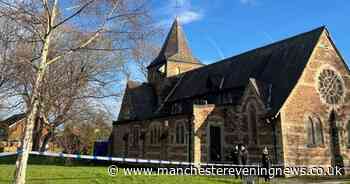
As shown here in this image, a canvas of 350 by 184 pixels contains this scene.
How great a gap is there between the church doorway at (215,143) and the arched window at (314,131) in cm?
594

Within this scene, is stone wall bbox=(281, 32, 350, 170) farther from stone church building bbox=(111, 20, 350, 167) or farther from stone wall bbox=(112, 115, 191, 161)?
stone wall bbox=(112, 115, 191, 161)

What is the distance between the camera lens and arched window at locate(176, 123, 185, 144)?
24981 millimetres

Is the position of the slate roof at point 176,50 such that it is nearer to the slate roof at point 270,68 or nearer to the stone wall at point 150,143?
the slate roof at point 270,68

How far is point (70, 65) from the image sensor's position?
25.3 m

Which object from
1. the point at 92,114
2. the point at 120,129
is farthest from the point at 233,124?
the point at 120,129

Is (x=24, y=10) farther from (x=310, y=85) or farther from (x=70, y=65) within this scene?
(x=310, y=85)

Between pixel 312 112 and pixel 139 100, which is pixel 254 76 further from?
pixel 139 100

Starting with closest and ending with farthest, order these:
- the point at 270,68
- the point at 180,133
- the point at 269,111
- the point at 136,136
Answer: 1. the point at 269,111
2. the point at 270,68
3. the point at 180,133
4. the point at 136,136

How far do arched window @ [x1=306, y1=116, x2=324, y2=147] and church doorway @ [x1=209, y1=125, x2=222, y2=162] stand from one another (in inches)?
Result: 234

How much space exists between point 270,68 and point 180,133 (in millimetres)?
8059

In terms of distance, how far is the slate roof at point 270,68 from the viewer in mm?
21141

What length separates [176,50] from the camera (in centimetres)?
3862

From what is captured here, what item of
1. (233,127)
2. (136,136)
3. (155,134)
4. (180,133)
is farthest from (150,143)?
(233,127)

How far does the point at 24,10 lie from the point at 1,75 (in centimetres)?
1465
